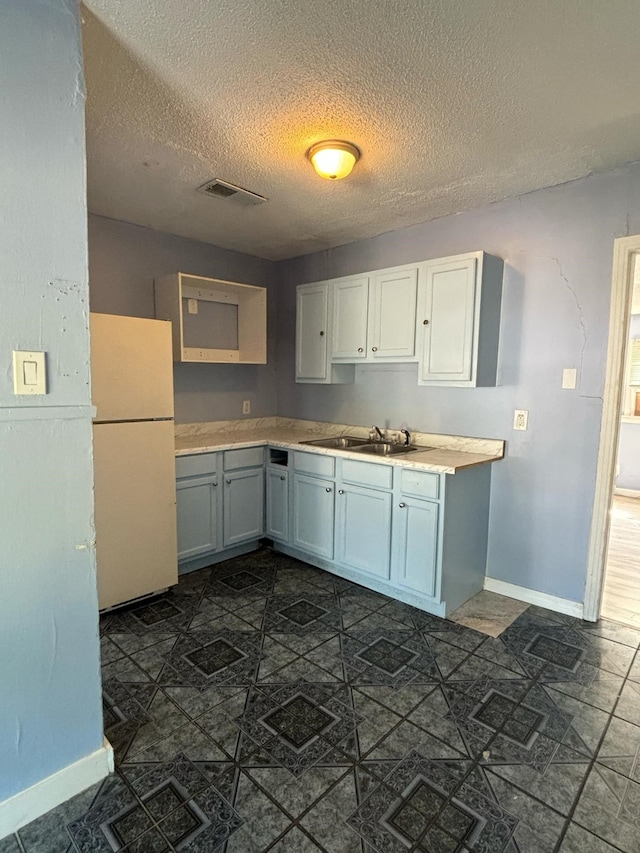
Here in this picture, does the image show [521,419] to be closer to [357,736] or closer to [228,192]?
[357,736]

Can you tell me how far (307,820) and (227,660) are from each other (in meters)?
0.89

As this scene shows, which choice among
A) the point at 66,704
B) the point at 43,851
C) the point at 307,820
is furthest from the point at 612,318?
the point at 43,851

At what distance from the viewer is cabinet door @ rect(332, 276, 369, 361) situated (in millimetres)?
3244

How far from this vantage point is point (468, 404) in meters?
3.01

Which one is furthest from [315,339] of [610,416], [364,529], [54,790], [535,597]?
[54,790]

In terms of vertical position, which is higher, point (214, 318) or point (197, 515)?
point (214, 318)

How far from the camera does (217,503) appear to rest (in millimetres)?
3248

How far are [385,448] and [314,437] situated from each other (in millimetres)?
725

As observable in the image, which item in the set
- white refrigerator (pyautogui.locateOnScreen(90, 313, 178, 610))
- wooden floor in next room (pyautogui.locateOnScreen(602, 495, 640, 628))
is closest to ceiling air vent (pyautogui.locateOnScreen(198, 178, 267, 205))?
white refrigerator (pyautogui.locateOnScreen(90, 313, 178, 610))

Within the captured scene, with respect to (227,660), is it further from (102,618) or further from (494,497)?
(494,497)

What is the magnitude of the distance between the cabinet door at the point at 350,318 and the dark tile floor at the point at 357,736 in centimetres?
177

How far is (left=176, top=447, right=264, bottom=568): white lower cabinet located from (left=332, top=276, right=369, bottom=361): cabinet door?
1.00m

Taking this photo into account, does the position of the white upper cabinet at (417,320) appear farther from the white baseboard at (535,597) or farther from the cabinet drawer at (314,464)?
the white baseboard at (535,597)

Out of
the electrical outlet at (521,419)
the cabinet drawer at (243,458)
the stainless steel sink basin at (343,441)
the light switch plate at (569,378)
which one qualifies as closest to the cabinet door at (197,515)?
the cabinet drawer at (243,458)
